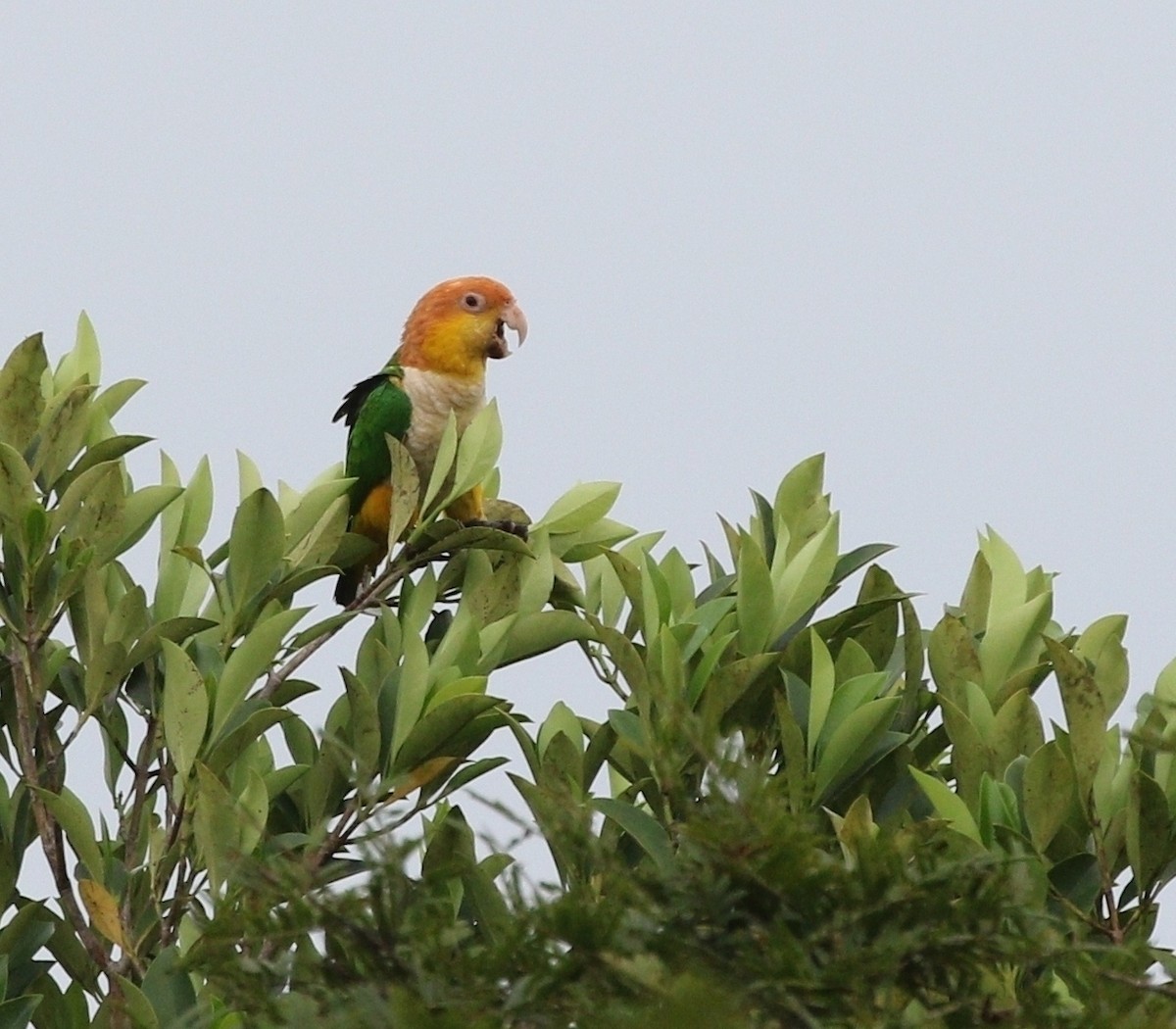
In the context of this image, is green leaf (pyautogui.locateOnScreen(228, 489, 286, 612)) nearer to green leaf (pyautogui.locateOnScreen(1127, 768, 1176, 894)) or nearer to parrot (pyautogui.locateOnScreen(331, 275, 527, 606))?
parrot (pyautogui.locateOnScreen(331, 275, 527, 606))

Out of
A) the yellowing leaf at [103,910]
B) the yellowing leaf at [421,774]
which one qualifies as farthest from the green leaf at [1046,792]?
the yellowing leaf at [103,910]

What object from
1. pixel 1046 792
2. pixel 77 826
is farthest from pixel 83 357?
pixel 1046 792

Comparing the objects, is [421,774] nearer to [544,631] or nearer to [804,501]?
[544,631]

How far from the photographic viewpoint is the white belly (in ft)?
14.1

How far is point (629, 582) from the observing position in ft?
10.9

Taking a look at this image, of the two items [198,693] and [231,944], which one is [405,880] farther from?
[198,693]

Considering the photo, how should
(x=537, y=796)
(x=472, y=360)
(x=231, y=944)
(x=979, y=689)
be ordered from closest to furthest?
(x=231, y=944) < (x=537, y=796) < (x=979, y=689) < (x=472, y=360)

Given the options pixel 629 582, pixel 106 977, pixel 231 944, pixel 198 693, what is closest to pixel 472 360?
pixel 629 582

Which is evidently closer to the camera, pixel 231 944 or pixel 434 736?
pixel 231 944

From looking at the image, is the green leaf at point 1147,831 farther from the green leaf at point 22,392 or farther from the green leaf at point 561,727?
the green leaf at point 22,392

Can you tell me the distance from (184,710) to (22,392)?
2.36ft

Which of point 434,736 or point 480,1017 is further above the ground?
point 434,736

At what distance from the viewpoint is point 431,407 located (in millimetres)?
4414

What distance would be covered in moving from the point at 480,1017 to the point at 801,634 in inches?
71.1
